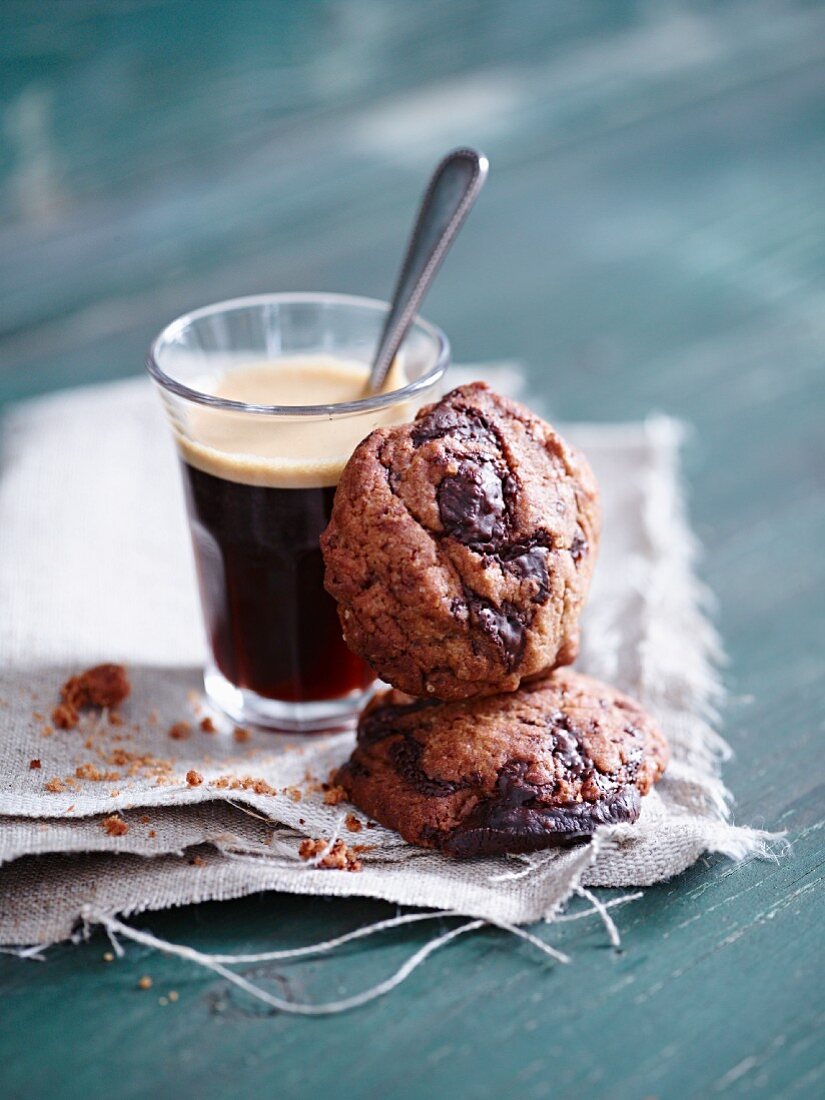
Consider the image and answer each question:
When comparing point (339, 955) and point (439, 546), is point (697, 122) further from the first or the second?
point (339, 955)

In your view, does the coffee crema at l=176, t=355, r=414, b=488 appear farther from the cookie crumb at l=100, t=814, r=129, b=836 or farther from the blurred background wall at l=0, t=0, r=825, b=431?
the blurred background wall at l=0, t=0, r=825, b=431

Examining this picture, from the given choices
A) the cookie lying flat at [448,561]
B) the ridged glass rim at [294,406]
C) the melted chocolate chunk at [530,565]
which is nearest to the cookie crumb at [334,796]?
the cookie lying flat at [448,561]

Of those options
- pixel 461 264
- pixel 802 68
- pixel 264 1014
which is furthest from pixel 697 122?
pixel 264 1014

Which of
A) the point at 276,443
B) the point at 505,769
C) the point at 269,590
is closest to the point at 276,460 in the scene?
the point at 276,443

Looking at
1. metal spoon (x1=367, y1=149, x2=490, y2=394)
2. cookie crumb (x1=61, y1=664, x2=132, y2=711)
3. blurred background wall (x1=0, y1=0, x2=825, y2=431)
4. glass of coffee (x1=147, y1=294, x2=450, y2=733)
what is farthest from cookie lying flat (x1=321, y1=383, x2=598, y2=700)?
blurred background wall (x1=0, y1=0, x2=825, y2=431)

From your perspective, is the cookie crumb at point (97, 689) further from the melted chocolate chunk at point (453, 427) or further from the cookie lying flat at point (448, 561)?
the melted chocolate chunk at point (453, 427)
